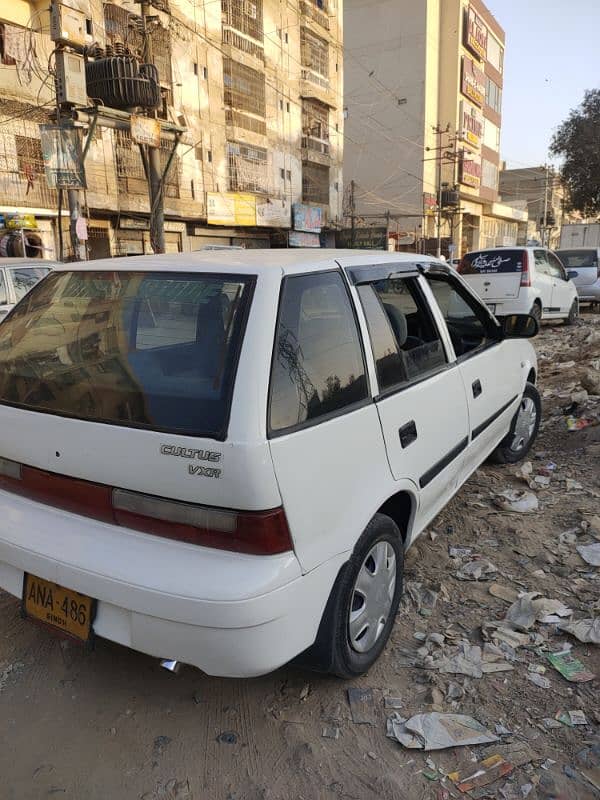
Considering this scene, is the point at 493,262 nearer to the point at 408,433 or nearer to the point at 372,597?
the point at 408,433

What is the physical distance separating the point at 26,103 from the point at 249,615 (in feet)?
63.1

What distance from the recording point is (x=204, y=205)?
75.9ft

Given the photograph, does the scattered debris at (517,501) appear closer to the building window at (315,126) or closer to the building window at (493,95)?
the building window at (315,126)

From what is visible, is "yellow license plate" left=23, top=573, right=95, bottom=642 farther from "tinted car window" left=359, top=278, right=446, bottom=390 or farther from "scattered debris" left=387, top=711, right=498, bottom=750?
"tinted car window" left=359, top=278, right=446, bottom=390

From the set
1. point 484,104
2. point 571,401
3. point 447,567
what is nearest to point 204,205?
point 571,401

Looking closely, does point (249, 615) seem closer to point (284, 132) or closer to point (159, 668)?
point (159, 668)

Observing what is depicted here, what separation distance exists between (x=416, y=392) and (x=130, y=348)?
1271 mm

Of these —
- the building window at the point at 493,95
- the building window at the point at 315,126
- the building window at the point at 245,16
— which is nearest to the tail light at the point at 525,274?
the building window at the point at 245,16

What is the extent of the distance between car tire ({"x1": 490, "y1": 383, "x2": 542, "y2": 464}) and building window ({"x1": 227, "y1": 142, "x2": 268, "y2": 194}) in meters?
22.8

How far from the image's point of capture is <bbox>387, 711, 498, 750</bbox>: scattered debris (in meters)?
2.05

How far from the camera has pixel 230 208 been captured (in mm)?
24203

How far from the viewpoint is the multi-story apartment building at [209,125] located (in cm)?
1681

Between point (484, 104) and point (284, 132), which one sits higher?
point (484, 104)

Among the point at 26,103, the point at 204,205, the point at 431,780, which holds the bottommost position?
the point at 431,780
